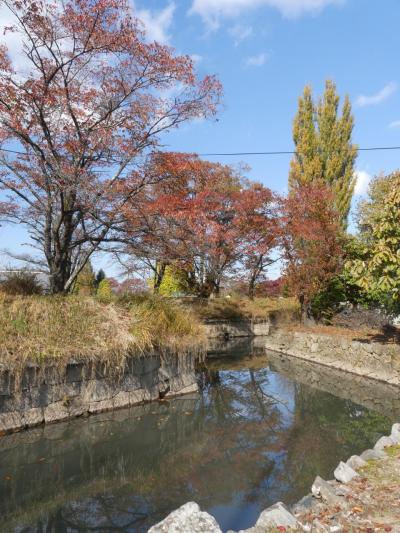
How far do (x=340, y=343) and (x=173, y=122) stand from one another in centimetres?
696

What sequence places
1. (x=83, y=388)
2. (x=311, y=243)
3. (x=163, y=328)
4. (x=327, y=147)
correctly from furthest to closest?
(x=327, y=147) < (x=311, y=243) < (x=163, y=328) < (x=83, y=388)

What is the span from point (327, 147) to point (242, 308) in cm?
1058

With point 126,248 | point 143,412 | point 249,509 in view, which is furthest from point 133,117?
point 249,509

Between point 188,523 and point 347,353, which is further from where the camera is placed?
point 347,353

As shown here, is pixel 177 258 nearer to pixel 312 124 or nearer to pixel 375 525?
pixel 375 525

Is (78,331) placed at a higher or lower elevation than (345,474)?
higher

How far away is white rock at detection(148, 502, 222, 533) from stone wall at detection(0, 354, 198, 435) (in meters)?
3.57

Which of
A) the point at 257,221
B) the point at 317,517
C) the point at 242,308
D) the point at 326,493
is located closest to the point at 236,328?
the point at 242,308

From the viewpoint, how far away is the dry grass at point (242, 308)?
53.9 ft

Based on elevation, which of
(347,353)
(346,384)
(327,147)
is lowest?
(346,384)

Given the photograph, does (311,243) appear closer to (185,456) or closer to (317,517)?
(185,456)

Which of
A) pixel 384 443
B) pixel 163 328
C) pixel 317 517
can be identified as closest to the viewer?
pixel 317 517

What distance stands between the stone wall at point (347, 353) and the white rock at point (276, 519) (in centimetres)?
642

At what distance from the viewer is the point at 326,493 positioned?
3146 mm
